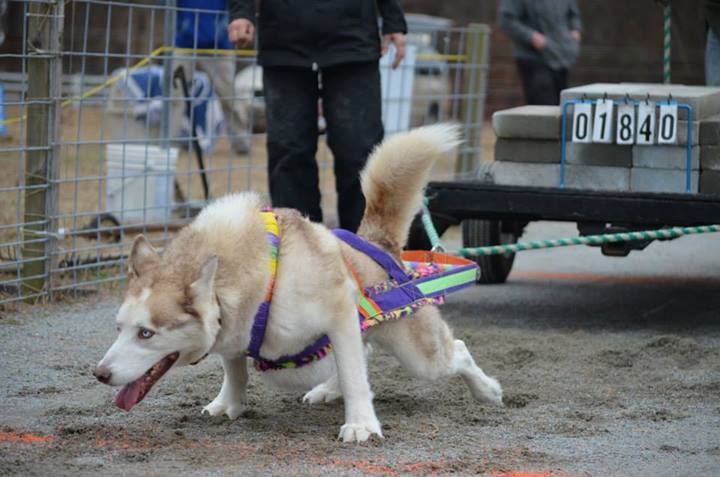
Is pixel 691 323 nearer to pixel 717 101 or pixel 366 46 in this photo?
pixel 717 101

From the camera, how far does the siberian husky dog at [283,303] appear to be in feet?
10.7

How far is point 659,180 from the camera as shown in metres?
5.43

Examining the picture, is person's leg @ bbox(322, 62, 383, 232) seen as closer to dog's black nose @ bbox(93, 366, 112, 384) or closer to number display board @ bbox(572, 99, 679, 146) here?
number display board @ bbox(572, 99, 679, 146)

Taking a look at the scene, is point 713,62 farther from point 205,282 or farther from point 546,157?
point 205,282

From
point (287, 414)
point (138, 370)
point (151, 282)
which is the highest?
point (151, 282)

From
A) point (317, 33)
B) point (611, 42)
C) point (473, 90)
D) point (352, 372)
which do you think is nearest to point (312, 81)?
point (317, 33)

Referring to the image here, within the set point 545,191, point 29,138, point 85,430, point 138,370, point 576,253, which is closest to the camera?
point 138,370

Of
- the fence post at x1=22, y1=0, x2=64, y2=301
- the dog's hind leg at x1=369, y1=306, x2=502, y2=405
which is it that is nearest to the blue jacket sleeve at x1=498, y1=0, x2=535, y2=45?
the fence post at x1=22, y1=0, x2=64, y2=301

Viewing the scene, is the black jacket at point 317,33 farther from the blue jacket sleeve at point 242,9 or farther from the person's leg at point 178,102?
the person's leg at point 178,102

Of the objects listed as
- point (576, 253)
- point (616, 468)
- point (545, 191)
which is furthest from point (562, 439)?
point (576, 253)

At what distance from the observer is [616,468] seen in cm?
Result: 334

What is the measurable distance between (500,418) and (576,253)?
425 cm

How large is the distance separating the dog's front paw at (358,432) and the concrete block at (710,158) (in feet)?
8.30

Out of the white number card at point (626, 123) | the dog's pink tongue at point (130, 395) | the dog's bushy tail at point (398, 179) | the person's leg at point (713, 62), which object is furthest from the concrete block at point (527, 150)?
the dog's pink tongue at point (130, 395)
